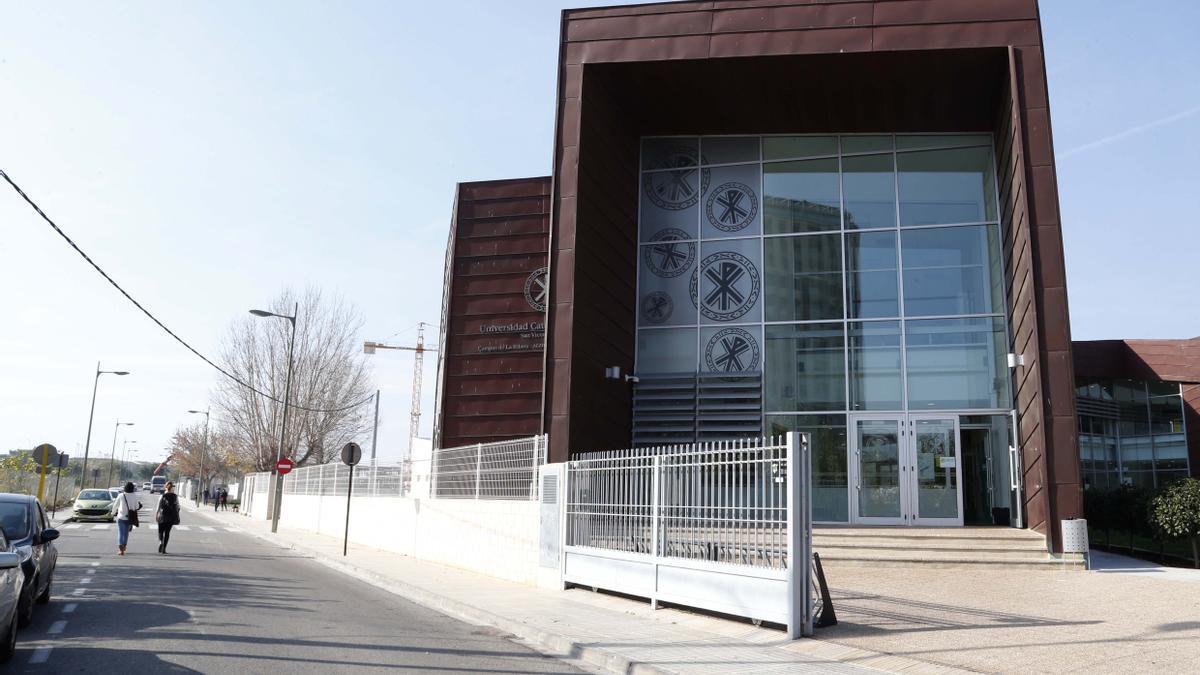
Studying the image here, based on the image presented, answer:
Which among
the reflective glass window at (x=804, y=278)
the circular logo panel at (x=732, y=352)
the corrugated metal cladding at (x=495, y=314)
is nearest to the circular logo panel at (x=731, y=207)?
the reflective glass window at (x=804, y=278)

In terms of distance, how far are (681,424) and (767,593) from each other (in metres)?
11.5

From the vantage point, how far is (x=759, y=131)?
837 inches

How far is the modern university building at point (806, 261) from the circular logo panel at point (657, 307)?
87 mm

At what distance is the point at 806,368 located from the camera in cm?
2011

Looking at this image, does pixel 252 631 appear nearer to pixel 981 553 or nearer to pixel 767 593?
pixel 767 593

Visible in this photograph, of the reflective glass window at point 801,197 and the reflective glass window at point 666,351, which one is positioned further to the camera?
the reflective glass window at point 666,351

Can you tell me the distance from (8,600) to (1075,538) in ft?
48.3

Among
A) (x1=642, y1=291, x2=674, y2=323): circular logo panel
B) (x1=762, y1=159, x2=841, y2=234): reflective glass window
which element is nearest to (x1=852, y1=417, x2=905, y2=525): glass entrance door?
(x1=762, y1=159, x2=841, y2=234): reflective glass window

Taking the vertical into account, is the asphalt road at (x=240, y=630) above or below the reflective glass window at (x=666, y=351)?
below

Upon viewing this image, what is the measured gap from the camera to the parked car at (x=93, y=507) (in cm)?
3356

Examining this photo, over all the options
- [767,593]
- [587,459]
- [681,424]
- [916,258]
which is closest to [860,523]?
[681,424]

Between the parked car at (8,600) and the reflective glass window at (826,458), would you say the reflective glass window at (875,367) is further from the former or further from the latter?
the parked car at (8,600)

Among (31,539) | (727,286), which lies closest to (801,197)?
(727,286)

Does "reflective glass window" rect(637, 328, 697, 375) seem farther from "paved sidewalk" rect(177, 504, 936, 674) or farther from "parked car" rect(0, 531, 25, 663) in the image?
"parked car" rect(0, 531, 25, 663)
